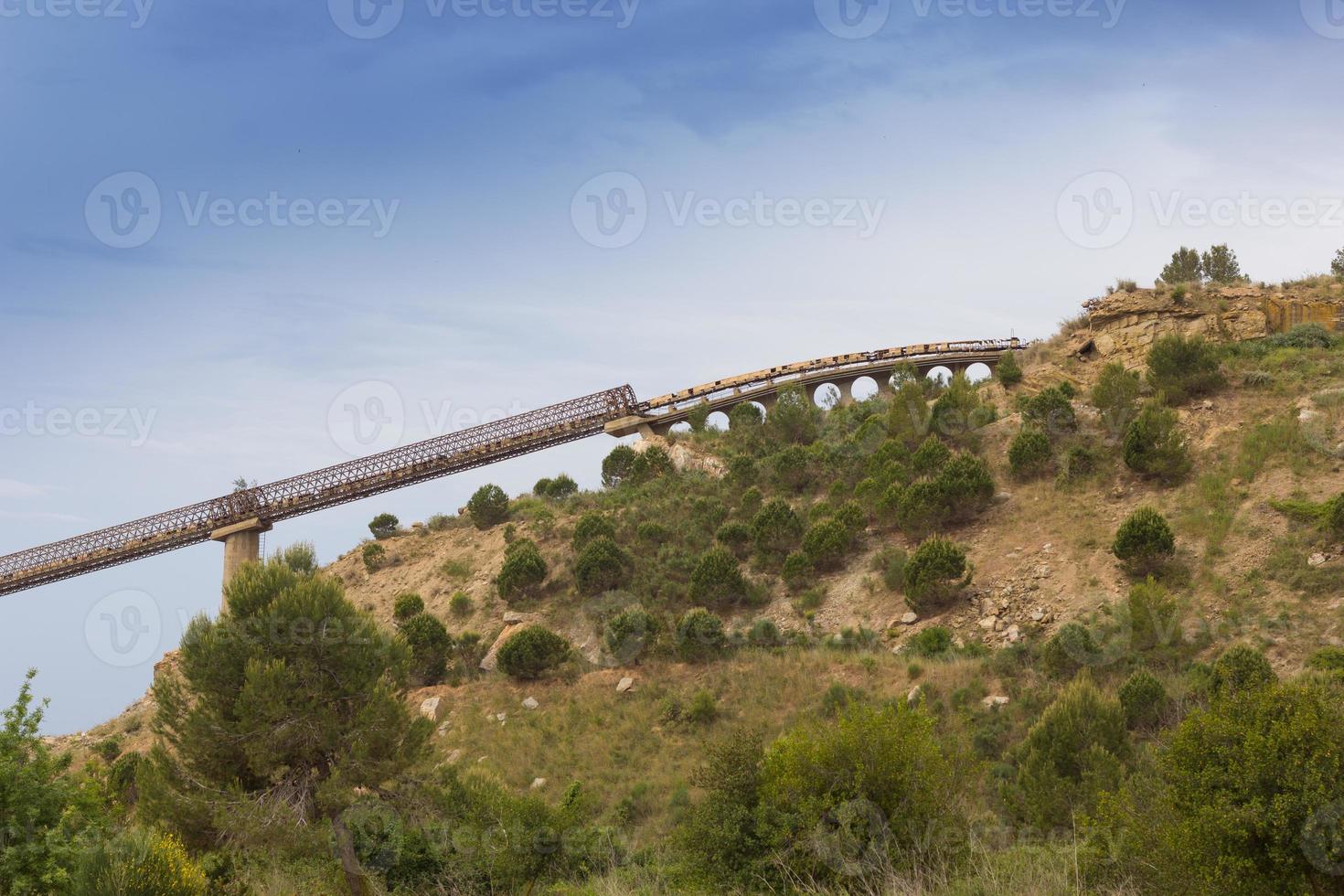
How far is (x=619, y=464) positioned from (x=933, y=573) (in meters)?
17.1

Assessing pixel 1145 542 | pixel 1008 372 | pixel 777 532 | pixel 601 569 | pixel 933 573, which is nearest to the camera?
pixel 1145 542

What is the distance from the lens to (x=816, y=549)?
1187 inches

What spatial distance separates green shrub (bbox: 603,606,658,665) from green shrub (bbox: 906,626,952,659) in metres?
7.58

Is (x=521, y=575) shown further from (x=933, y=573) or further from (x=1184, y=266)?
(x=1184, y=266)

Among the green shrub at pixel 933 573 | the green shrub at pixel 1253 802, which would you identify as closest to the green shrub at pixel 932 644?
the green shrub at pixel 933 573

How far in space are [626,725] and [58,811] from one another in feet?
44.4

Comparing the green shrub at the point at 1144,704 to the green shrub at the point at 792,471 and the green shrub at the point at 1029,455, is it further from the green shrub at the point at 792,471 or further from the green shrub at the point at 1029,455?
the green shrub at the point at 792,471

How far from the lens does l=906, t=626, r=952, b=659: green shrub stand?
24891 millimetres

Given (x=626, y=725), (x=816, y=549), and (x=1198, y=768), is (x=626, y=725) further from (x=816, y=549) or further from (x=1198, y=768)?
(x=1198, y=768)

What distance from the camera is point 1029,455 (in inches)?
1193

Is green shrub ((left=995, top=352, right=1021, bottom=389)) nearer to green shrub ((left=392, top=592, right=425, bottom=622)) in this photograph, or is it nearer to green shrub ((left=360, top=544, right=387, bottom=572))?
green shrub ((left=392, top=592, right=425, bottom=622))

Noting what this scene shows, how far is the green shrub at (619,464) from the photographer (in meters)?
40.2

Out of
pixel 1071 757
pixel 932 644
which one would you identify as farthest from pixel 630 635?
pixel 1071 757

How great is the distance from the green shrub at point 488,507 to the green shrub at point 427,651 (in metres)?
10.3
